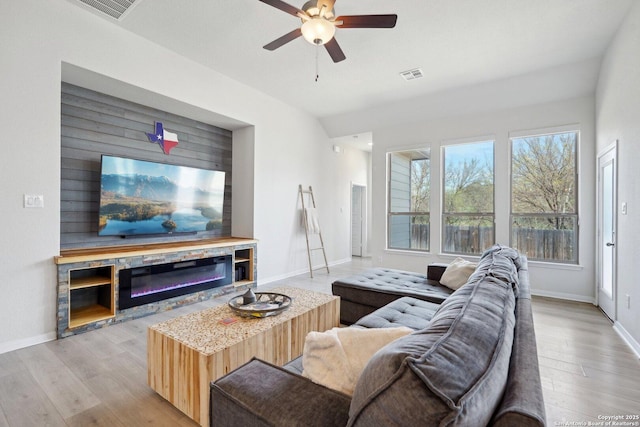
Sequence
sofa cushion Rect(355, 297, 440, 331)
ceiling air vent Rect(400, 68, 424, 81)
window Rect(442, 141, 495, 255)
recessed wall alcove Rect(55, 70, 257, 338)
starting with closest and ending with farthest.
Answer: sofa cushion Rect(355, 297, 440, 331) < recessed wall alcove Rect(55, 70, 257, 338) < ceiling air vent Rect(400, 68, 424, 81) < window Rect(442, 141, 495, 255)

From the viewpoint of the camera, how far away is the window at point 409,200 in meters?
5.55

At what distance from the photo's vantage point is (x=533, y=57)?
3.72 m

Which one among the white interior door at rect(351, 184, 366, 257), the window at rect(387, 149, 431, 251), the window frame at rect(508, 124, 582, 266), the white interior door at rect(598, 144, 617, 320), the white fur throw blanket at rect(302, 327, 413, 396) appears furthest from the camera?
the white interior door at rect(351, 184, 366, 257)

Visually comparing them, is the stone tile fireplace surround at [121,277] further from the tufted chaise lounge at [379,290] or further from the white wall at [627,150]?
the white wall at [627,150]

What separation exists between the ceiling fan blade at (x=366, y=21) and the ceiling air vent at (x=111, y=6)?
77.6 inches

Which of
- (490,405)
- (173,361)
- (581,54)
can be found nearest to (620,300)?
(581,54)

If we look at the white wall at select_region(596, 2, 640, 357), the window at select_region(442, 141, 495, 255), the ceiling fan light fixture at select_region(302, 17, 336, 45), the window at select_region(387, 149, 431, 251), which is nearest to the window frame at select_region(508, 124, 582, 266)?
the window at select_region(442, 141, 495, 255)

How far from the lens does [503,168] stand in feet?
15.5

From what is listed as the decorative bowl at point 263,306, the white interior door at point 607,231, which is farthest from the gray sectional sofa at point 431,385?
the white interior door at point 607,231

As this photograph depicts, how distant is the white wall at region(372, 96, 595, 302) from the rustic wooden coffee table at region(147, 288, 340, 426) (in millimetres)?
3759

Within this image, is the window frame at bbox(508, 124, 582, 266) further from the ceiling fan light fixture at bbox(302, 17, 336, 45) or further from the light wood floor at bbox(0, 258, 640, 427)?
the ceiling fan light fixture at bbox(302, 17, 336, 45)

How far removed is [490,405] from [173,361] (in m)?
1.69

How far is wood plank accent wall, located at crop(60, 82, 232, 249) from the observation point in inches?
132

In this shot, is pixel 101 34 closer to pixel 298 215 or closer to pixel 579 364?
pixel 298 215
